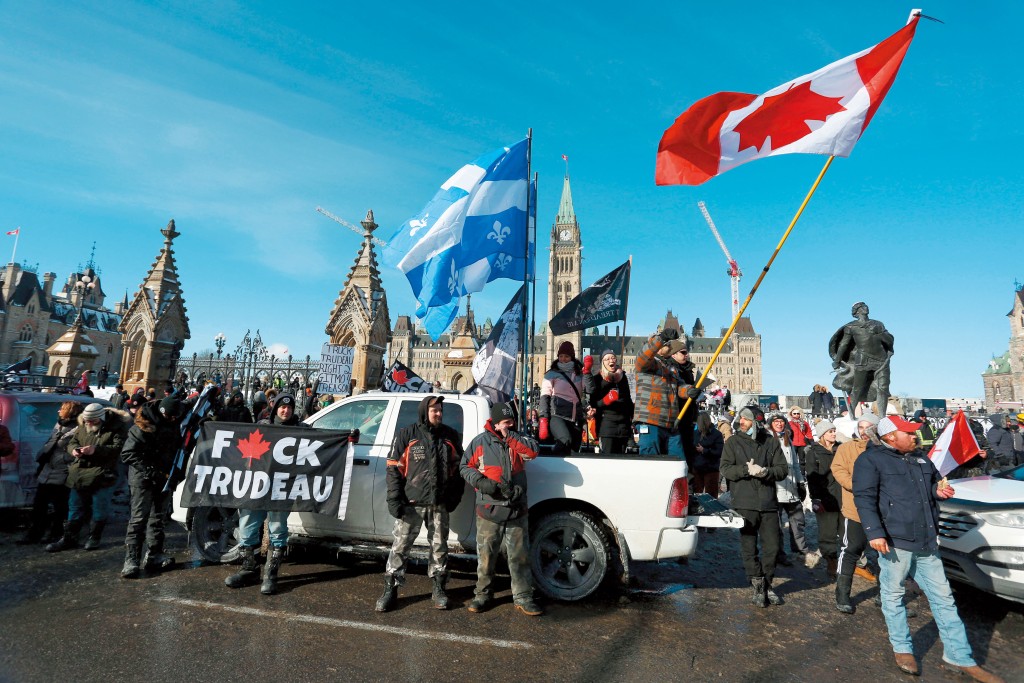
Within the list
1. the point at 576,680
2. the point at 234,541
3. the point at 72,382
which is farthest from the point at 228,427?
the point at 72,382

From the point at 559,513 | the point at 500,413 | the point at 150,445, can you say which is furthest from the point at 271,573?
the point at 559,513

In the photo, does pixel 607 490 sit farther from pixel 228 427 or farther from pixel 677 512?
pixel 228 427

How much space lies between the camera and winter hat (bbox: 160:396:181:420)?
20.5 feet

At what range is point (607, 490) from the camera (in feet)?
17.9

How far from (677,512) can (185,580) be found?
17.5 ft

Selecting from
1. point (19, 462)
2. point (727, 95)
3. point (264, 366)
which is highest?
point (727, 95)

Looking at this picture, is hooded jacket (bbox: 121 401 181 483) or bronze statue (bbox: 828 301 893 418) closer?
hooded jacket (bbox: 121 401 181 483)

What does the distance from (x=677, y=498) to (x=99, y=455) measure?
7090mm

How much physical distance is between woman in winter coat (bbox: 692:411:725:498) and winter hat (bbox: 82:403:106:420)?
28.7 ft

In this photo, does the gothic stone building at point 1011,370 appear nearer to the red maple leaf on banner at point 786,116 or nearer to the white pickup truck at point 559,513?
the red maple leaf on banner at point 786,116

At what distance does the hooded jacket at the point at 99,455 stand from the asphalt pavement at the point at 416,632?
91 cm

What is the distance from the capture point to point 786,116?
6.99 meters

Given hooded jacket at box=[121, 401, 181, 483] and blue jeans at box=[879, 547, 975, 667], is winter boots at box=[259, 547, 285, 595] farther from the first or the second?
blue jeans at box=[879, 547, 975, 667]

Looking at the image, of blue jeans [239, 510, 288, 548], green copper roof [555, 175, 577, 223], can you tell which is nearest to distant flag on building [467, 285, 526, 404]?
blue jeans [239, 510, 288, 548]
